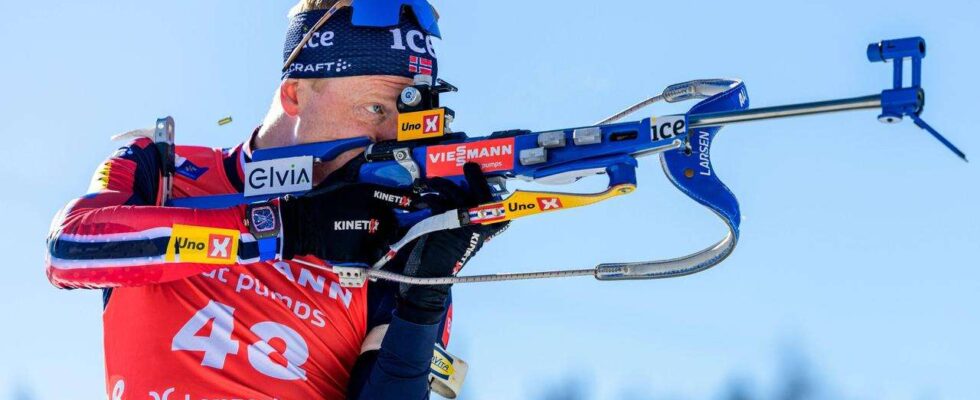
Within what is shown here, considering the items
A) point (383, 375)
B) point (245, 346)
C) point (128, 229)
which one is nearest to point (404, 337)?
point (383, 375)

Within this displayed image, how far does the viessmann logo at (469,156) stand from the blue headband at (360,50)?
85cm

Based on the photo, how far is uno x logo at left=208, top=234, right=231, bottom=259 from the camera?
7371mm

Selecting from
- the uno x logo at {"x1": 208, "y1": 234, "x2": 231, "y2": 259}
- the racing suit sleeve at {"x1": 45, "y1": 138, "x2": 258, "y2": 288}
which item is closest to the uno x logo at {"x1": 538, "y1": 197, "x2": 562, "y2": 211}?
the racing suit sleeve at {"x1": 45, "y1": 138, "x2": 258, "y2": 288}

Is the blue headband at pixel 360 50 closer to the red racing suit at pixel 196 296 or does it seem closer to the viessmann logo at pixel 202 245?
the red racing suit at pixel 196 296

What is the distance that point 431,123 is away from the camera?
7.80m

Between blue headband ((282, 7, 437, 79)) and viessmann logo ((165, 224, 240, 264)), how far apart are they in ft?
4.44

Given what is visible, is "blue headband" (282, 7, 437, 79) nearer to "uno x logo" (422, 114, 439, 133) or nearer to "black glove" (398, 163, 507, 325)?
"uno x logo" (422, 114, 439, 133)

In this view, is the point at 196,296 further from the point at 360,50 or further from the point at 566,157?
the point at 566,157

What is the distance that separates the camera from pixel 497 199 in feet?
24.8

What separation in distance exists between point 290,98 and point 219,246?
134 cm

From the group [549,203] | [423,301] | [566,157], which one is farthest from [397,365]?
[566,157]

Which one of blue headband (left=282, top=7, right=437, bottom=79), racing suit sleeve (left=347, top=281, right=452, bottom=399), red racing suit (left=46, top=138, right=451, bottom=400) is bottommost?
racing suit sleeve (left=347, top=281, right=452, bottom=399)

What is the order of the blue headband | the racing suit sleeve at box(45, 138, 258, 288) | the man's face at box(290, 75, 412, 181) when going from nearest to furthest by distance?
1. the racing suit sleeve at box(45, 138, 258, 288)
2. the man's face at box(290, 75, 412, 181)
3. the blue headband

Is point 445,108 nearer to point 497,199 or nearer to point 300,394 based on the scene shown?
point 497,199
